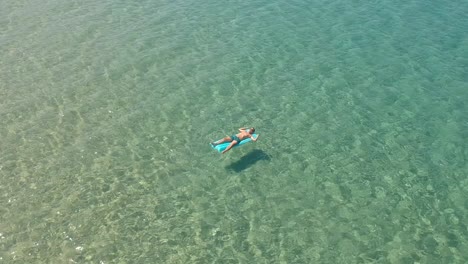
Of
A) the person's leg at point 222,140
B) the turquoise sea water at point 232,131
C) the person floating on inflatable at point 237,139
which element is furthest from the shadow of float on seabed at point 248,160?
the person's leg at point 222,140

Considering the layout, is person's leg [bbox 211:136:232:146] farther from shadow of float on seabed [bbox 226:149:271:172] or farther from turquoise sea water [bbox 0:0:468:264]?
shadow of float on seabed [bbox 226:149:271:172]

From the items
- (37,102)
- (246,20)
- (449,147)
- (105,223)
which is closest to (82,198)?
(105,223)

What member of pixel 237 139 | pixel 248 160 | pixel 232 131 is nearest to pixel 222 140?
pixel 237 139

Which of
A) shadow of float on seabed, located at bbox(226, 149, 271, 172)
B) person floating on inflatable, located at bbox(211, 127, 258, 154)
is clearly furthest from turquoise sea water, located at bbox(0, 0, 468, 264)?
person floating on inflatable, located at bbox(211, 127, 258, 154)

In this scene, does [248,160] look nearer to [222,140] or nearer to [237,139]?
[237,139]

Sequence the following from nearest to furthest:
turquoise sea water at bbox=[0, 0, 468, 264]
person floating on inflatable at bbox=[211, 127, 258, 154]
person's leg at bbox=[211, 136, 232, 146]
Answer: turquoise sea water at bbox=[0, 0, 468, 264] < person floating on inflatable at bbox=[211, 127, 258, 154] < person's leg at bbox=[211, 136, 232, 146]

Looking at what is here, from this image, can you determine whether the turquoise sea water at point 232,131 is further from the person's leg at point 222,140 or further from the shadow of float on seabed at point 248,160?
the person's leg at point 222,140

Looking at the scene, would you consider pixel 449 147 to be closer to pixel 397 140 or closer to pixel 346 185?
pixel 397 140

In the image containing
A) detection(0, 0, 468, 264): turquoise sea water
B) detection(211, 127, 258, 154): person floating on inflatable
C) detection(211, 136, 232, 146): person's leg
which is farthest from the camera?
detection(211, 136, 232, 146): person's leg
